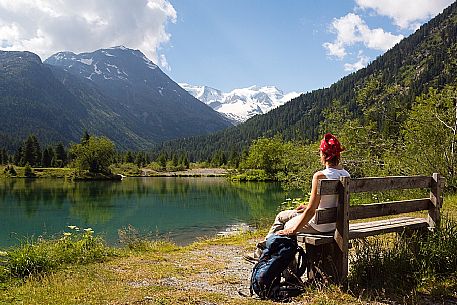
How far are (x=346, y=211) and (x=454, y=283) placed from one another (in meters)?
2.02

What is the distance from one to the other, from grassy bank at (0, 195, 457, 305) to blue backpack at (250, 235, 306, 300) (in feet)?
0.71

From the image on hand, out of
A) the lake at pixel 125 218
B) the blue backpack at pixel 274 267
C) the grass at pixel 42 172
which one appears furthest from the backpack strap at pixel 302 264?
the grass at pixel 42 172

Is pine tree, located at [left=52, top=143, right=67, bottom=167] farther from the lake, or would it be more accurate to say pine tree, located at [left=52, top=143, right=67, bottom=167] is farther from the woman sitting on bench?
the woman sitting on bench

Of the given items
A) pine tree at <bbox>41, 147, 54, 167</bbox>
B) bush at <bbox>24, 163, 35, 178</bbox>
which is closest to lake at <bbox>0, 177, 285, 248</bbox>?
bush at <bbox>24, 163, 35, 178</bbox>

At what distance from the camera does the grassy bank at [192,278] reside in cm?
578

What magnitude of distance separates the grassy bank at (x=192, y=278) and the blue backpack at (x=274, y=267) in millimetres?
215

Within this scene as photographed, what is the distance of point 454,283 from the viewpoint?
6160 mm

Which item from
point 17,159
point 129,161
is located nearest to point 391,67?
point 129,161

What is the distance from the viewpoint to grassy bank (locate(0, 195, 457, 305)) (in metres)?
5.78

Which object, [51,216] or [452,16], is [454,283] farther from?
[452,16]

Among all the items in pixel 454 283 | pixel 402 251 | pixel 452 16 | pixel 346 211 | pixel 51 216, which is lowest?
pixel 51 216

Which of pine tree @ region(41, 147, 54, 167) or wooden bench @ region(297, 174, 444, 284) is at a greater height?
pine tree @ region(41, 147, 54, 167)

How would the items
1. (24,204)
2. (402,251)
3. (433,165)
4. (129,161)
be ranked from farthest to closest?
1. (129,161)
2. (24,204)
3. (433,165)
4. (402,251)

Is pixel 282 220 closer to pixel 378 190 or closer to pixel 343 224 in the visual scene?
pixel 343 224
